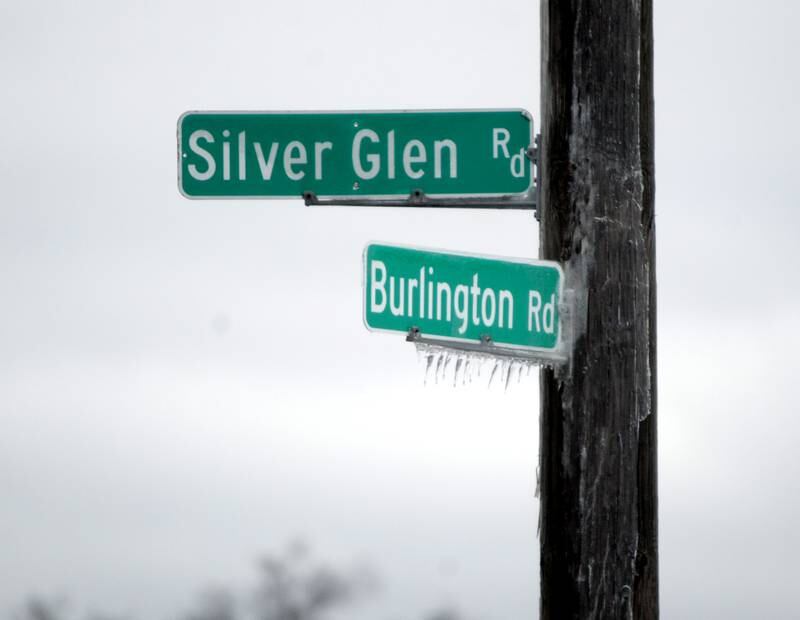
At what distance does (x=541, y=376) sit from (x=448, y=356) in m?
0.34

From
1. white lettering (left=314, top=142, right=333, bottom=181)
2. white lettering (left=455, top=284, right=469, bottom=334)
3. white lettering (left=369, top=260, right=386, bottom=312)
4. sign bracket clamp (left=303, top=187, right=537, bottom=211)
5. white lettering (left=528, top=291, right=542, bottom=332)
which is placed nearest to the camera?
white lettering (left=369, top=260, right=386, bottom=312)

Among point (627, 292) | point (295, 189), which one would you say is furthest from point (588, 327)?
point (295, 189)

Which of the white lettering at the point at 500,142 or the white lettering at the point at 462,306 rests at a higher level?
the white lettering at the point at 500,142

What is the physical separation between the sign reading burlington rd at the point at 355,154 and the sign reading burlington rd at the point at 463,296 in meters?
0.46

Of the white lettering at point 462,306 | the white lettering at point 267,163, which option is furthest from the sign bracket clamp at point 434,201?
the white lettering at point 462,306

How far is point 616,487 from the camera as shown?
3.80m

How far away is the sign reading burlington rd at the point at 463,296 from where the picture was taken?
140 inches

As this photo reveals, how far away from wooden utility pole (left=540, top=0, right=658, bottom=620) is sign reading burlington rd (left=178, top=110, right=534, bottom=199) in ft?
0.89

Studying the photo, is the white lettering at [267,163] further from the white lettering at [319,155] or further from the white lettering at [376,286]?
the white lettering at [376,286]

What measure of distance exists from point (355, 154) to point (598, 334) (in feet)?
3.39

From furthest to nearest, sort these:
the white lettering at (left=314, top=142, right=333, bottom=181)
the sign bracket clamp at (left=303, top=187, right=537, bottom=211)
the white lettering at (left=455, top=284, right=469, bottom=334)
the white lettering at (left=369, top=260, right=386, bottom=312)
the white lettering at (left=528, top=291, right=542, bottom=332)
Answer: the white lettering at (left=314, top=142, right=333, bottom=181) < the sign bracket clamp at (left=303, top=187, right=537, bottom=211) < the white lettering at (left=528, top=291, right=542, bottom=332) < the white lettering at (left=455, top=284, right=469, bottom=334) < the white lettering at (left=369, top=260, right=386, bottom=312)

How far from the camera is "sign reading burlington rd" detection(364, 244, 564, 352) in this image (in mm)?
3564

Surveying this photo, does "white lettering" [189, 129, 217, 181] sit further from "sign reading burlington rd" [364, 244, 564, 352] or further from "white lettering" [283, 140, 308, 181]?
"sign reading burlington rd" [364, 244, 564, 352]

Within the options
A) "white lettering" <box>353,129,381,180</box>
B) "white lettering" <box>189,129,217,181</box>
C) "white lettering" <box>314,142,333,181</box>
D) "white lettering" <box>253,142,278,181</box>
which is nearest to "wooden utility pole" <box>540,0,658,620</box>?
"white lettering" <box>353,129,381,180</box>
